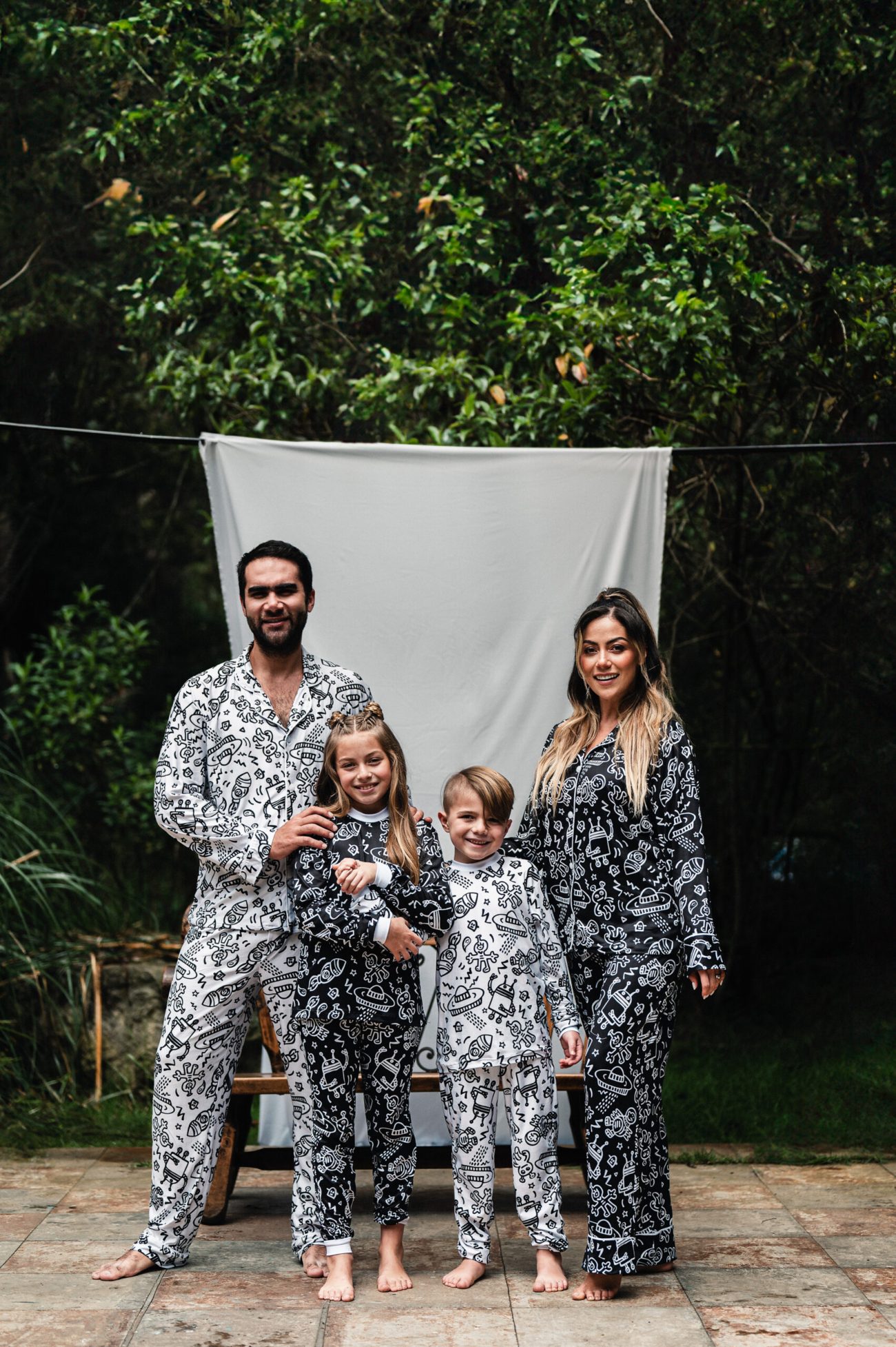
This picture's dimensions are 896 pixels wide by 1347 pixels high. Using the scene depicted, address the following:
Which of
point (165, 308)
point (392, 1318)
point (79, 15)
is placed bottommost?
point (392, 1318)

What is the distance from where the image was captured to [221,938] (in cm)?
367

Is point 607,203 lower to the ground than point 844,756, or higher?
higher

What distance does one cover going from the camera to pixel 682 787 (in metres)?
3.58

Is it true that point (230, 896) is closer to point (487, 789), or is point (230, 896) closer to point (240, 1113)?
point (487, 789)

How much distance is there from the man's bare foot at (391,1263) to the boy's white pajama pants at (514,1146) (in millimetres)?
155

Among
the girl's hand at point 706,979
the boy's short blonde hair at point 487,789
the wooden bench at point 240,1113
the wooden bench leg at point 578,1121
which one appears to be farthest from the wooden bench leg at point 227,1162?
the girl's hand at point 706,979

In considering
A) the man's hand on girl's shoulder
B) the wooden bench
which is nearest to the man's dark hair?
the man's hand on girl's shoulder

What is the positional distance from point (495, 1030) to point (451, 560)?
159cm

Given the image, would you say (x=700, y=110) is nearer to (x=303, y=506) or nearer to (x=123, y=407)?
(x=303, y=506)

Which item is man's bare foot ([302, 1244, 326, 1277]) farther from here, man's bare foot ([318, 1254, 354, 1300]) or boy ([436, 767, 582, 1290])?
boy ([436, 767, 582, 1290])

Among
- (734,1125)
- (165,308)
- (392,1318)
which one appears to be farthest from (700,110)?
(392,1318)

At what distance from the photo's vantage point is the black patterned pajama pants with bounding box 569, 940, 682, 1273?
136 inches

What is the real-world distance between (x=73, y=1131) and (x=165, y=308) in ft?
10.3

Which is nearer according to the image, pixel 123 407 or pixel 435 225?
pixel 435 225
